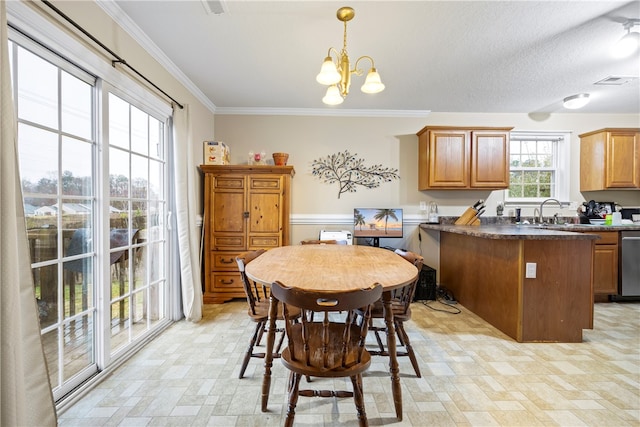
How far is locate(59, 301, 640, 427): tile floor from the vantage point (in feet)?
4.87

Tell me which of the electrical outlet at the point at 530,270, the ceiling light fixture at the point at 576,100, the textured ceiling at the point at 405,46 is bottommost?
the electrical outlet at the point at 530,270

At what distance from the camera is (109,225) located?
190 centimetres

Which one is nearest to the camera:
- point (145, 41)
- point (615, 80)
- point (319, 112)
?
point (145, 41)

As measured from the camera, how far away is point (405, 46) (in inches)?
90.3

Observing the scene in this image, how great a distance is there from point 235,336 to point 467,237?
2.61m

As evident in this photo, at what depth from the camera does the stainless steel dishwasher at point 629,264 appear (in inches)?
127

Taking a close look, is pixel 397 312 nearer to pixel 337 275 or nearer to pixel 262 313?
pixel 337 275

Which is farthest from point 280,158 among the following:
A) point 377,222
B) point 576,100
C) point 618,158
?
point 618,158

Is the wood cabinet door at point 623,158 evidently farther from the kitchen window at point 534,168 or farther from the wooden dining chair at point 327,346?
the wooden dining chair at point 327,346

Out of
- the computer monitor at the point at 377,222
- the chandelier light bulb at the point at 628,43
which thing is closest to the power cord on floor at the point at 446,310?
the computer monitor at the point at 377,222

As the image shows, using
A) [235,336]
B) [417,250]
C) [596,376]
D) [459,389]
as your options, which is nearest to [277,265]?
[235,336]

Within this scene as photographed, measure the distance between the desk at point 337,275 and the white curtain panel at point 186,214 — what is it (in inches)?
44.4

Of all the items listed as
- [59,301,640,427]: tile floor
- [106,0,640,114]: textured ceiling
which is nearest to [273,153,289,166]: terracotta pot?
[106,0,640,114]: textured ceiling

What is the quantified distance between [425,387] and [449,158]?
270 centimetres
